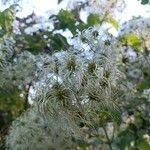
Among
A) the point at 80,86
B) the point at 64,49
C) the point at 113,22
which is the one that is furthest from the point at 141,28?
the point at 80,86

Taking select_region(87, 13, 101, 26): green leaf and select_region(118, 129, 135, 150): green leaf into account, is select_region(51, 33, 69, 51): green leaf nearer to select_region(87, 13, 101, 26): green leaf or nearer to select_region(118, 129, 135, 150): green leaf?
select_region(87, 13, 101, 26): green leaf

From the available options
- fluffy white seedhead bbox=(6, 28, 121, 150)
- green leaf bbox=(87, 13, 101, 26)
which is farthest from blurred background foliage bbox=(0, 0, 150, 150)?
fluffy white seedhead bbox=(6, 28, 121, 150)

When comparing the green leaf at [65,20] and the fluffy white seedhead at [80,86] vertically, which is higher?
the green leaf at [65,20]

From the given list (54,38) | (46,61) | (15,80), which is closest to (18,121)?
(15,80)

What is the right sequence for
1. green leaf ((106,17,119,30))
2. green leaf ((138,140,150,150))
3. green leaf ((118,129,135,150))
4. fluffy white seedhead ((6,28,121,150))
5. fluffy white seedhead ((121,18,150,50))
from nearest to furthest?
1. fluffy white seedhead ((6,28,121,150))
2. green leaf ((106,17,119,30))
3. green leaf ((118,129,135,150))
4. green leaf ((138,140,150,150))
5. fluffy white seedhead ((121,18,150,50))

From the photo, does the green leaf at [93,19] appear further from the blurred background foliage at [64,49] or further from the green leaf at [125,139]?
the green leaf at [125,139]

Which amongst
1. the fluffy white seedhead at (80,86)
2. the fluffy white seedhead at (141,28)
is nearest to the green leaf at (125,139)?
the fluffy white seedhead at (141,28)

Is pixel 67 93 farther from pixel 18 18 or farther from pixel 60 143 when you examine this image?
pixel 18 18

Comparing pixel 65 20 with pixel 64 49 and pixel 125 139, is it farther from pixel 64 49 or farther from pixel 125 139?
pixel 125 139

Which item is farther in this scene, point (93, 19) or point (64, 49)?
point (93, 19)

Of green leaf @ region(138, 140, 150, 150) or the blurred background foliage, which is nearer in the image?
the blurred background foliage

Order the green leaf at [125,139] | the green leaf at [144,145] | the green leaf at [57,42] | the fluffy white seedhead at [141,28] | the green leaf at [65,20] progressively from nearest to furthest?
1. the green leaf at [65,20]
2. the green leaf at [57,42]
3. the green leaf at [125,139]
4. the green leaf at [144,145]
5. the fluffy white seedhead at [141,28]

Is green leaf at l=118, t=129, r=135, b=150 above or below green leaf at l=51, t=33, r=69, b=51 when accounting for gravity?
below
